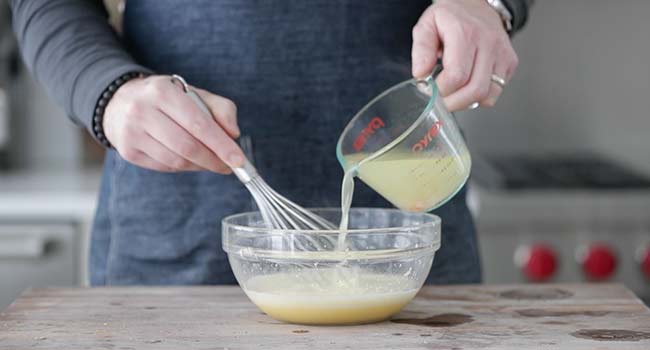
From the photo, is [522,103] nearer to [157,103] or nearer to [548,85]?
[548,85]

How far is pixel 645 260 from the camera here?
1856mm

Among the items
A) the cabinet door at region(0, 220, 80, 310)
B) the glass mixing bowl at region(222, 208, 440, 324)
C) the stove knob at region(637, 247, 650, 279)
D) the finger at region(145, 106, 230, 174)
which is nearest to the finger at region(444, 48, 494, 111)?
the glass mixing bowl at region(222, 208, 440, 324)

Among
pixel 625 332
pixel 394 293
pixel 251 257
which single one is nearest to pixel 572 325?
pixel 625 332

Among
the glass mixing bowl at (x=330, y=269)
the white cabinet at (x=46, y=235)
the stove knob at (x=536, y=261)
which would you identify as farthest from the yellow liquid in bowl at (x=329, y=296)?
the white cabinet at (x=46, y=235)

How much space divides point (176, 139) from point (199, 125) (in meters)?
0.03

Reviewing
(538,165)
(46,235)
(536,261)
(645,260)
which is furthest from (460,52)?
(538,165)

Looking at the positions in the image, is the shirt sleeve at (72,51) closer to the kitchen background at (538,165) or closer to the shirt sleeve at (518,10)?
the shirt sleeve at (518,10)

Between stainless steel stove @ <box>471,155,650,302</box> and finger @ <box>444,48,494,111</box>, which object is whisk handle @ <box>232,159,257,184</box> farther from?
stainless steel stove @ <box>471,155,650,302</box>

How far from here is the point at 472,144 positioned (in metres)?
2.39

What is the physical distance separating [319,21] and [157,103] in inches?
11.8

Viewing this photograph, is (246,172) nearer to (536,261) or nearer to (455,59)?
(455,59)

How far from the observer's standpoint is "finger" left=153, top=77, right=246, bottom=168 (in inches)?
35.8

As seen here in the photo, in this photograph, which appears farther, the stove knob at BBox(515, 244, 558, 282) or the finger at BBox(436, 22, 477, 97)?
Result: the stove knob at BBox(515, 244, 558, 282)

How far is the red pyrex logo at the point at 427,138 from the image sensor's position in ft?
2.93
